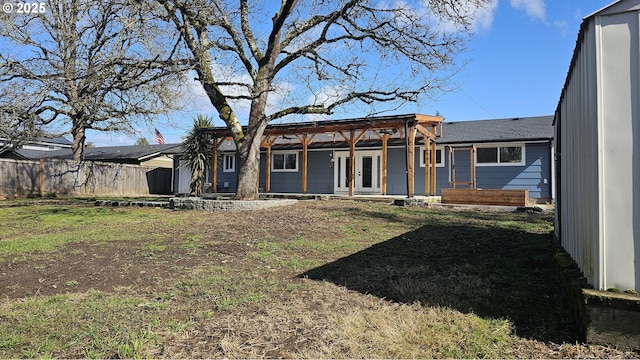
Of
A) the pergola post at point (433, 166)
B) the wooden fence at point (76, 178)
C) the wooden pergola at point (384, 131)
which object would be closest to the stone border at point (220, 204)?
the wooden pergola at point (384, 131)

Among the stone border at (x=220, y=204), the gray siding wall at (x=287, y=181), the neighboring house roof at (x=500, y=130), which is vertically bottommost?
the stone border at (x=220, y=204)

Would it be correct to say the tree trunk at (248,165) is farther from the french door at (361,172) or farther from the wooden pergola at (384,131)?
A: the french door at (361,172)

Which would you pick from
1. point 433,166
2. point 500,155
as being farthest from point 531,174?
point 433,166

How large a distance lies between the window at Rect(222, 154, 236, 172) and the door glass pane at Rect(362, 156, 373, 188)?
24.0 ft

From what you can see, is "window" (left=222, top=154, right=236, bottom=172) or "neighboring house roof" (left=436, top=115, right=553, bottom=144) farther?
"window" (left=222, top=154, right=236, bottom=172)

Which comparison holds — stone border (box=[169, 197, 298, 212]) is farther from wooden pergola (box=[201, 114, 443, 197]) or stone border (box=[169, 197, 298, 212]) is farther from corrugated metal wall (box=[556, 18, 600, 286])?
corrugated metal wall (box=[556, 18, 600, 286])

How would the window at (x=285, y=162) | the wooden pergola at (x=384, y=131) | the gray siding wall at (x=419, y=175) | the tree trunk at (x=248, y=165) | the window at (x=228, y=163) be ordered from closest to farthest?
the tree trunk at (x=248, y=165) < the wooden pergola at (x=384, y=131) < the gray siding wall at (x=419, y=175) < the window at (x=285, y=162) < the window at (x=228, y=163)

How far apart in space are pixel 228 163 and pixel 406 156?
11.4 meters

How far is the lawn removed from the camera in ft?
8.80

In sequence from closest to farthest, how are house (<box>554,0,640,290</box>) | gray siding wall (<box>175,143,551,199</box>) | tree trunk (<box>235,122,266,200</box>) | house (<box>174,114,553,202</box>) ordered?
house (<box>554,0,640,290</box>)
tree trunk (<box>235,122,266,200</box>)
house (<box>174,114,553,202</box>)
gray siding wall (<box>175,143,551,199</box>)

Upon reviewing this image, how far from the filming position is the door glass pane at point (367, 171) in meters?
18.2

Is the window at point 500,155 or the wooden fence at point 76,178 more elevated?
the window at point 500,155

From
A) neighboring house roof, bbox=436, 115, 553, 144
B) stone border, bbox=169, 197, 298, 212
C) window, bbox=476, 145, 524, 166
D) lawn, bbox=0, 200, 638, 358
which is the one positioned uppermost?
neighboring house roof, bbox=436, 115, 553, 144

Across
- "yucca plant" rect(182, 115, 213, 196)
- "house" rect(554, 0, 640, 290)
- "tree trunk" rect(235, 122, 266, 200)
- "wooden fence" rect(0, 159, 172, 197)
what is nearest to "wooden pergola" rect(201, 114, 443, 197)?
"yucca plant" rect(182, 115, 213, 196)
